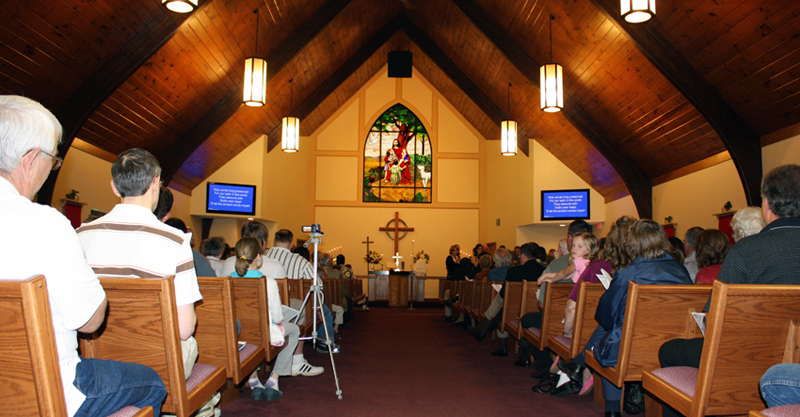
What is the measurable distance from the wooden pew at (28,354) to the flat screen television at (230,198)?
915 cm

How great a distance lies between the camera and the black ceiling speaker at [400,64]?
40.0 feet

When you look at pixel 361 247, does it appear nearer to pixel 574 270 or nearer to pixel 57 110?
pixel 57 110

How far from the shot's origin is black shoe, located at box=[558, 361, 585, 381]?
2.97 meters

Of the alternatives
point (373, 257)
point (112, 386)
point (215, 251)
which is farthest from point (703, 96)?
point (373, 257)

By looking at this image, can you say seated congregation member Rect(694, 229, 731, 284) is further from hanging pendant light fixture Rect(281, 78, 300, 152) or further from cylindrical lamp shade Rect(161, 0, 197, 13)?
hanging pendant light fixture Rect(281, 78, 300, 152)

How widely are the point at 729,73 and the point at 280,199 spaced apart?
849cm

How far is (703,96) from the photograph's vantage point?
→ 5.73 m

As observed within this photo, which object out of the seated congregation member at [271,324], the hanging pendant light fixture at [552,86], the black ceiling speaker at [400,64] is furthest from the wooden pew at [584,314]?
the black ceiling speaker at [400,64]

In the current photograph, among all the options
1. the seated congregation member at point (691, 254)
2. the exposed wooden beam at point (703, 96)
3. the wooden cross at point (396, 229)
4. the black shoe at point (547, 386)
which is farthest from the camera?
the wooden cross at point (396, 229)

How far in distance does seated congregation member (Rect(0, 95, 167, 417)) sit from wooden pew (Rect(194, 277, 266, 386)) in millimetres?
818

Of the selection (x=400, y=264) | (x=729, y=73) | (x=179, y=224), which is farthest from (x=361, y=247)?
(x=179, y=224)

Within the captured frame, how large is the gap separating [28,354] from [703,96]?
630 centimetres

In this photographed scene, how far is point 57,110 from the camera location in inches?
216

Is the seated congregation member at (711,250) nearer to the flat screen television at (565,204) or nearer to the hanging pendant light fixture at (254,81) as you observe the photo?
the hanging pendant light fixture at (254,81)
